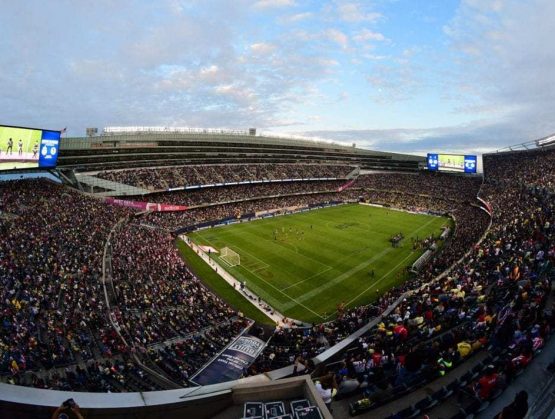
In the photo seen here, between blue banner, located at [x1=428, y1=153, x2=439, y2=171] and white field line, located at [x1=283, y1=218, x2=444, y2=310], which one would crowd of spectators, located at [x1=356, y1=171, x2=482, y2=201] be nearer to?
blue banner, located at [x1=428, y1=153, x2=439, y2=171]

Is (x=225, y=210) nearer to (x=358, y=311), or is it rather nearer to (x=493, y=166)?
(x=358, y=311)

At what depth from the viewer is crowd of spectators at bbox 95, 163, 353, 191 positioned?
59.7 meters

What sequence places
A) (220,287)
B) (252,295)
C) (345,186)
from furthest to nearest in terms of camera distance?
(345,186), (220,287), (252,295)

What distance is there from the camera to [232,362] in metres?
19.0

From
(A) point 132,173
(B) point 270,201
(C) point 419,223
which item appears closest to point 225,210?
(B) point 270,201

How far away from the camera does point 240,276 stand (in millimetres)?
34375

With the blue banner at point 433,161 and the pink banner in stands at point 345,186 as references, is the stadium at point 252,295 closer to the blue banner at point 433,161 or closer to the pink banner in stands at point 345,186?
the blue banner at point 433,161

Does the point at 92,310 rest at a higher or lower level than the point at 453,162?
lower

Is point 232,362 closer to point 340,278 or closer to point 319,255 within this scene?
point 340,278

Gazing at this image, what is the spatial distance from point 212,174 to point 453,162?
→ 5667 centimetres

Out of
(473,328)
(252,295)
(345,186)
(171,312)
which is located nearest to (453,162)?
(345,186)

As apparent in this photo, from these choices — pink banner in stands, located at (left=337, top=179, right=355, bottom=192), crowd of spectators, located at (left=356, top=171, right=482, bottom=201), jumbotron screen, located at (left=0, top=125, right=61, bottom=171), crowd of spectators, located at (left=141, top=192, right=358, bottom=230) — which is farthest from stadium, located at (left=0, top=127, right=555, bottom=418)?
pink banner in stands, located at (left=337, top=179, right=355, bottom=192)

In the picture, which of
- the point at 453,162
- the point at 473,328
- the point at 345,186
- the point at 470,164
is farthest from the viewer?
the point at 345,186

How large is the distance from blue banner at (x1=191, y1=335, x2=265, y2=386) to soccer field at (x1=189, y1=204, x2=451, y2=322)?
6.35 metres
